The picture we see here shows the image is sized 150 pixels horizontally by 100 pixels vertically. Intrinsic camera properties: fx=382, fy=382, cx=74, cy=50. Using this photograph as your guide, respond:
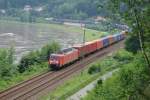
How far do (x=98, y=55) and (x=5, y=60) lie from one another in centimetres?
2289

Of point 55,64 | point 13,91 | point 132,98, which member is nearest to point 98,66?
point 55,64

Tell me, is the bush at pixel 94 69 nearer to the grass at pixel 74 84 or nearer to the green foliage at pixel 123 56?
the grass at pixel 74 84

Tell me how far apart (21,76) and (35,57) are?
842cm

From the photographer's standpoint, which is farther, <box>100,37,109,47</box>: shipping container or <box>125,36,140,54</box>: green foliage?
<box>100,37,109,47</box>: shipping container

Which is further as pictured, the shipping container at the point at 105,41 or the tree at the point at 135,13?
the shipping container at the point at 105,41

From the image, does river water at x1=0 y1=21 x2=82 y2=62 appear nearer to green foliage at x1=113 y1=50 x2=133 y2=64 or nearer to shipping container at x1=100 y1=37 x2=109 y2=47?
shipping container at x1=100 y1=37 x2=109 y2=47

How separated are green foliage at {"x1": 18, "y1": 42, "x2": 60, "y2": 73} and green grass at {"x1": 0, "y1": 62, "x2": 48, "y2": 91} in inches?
40.2

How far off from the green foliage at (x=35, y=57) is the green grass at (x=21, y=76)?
1.02 metres

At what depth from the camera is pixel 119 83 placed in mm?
26516

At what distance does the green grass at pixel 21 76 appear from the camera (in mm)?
37931

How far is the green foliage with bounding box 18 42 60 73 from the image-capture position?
156 feet

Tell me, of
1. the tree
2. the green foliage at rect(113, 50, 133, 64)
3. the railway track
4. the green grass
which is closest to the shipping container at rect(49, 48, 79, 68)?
the railway track

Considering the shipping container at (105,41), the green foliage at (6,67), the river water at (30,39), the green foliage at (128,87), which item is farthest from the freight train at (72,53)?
the green foliage at (128,87)

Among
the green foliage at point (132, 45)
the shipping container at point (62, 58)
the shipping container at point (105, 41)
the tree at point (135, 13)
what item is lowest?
the shipping container at point (105, 41)
